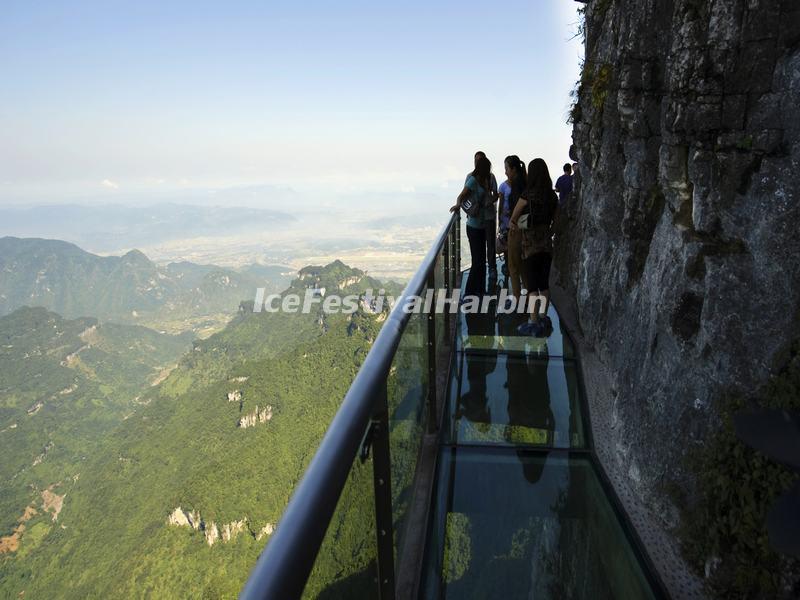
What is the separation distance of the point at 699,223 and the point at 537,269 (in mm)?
2305

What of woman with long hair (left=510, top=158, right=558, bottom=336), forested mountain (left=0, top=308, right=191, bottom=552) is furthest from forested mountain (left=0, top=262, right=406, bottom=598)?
woman with long hair (left=510, top=158, right=558, bottom=336)

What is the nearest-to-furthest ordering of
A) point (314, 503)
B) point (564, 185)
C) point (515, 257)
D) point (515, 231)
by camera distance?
point (314, 503), point (515, 231), point (515, 257), point (564, 185)

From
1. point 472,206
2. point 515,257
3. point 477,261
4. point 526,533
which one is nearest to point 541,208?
point 515,257

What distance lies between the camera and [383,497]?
4.77 feet

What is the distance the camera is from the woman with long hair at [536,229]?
4520 millimetres

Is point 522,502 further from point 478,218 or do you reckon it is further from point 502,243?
point 502,243

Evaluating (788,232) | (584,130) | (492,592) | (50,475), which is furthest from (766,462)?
(50,475)

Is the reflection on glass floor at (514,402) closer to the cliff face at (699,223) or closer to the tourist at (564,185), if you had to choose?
the cliff face at (699,223)

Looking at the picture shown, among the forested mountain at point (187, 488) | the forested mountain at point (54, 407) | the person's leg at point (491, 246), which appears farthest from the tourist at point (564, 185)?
the forested mountain at point (54, 407)

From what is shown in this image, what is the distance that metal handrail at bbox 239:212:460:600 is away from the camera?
611mm

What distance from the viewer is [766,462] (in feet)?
6.31

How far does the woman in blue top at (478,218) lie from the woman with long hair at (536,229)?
69 cm

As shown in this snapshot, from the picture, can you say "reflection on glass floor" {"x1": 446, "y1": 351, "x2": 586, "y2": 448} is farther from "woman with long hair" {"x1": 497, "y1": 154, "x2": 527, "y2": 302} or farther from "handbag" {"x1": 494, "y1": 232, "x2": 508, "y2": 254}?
"handbag" {"x1": 494, "y1": 232, "x2": 508, "y2": 254}

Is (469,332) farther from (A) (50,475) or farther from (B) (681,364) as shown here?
(A) (50,475)
